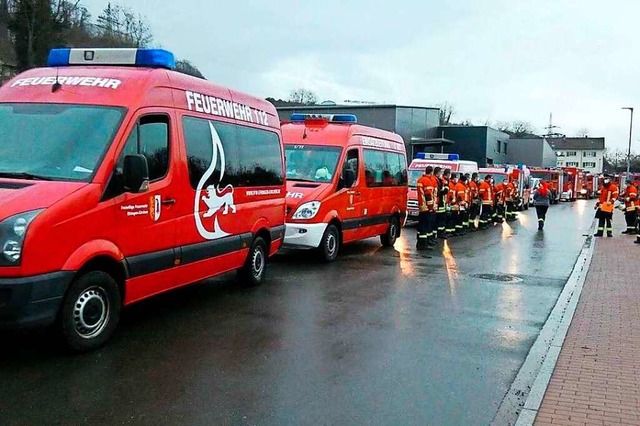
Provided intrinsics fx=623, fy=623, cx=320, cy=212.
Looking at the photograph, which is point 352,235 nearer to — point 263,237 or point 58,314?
point 263,237

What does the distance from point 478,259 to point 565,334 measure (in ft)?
21.5

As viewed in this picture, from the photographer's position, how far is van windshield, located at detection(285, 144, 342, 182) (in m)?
12.1

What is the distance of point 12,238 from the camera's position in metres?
4.95

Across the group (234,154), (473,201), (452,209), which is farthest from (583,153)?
(234,154)

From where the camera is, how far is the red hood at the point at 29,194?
5004mm

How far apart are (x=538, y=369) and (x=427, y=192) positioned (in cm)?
939

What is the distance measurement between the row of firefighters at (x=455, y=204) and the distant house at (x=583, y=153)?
345 ft

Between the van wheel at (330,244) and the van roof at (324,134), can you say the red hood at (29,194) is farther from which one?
the van roof at (324,134)

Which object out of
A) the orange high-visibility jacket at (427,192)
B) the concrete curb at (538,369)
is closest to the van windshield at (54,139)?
the concrete curb at (538,369)

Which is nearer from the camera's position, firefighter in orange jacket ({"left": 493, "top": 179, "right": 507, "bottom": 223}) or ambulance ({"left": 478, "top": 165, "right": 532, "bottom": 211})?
firefighter in orange jacket ({"left": 493, "top": 179, "right": 507, "bottom": 223})

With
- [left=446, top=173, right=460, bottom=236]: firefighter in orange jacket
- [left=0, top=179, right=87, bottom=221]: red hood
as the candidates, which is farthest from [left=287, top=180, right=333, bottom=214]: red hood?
[left=446, top=173, right=460, bottom=236]: firefighter in orange jacket

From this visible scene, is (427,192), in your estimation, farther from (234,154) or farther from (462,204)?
(234,154)

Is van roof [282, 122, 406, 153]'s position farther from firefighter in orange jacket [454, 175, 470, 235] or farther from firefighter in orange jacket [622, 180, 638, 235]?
firefighter in orange jacket [622, 180, 638, 235]

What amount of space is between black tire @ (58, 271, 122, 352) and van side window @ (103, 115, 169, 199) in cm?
82
